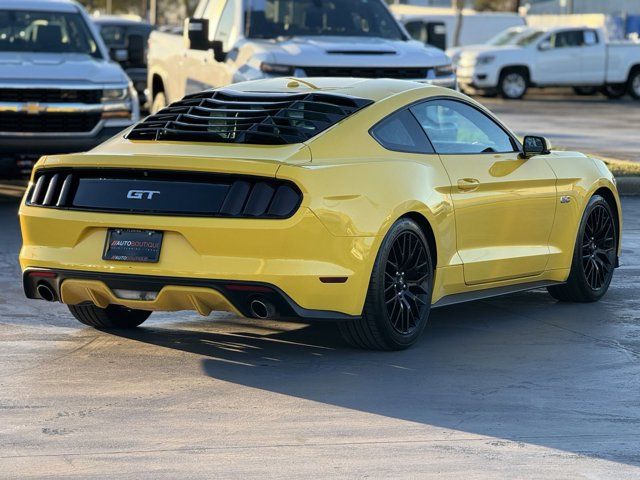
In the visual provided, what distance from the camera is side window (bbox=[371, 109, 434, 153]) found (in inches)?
333

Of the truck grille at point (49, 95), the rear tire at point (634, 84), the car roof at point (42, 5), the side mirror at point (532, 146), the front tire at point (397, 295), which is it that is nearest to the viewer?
the front tire at point (397, 295)

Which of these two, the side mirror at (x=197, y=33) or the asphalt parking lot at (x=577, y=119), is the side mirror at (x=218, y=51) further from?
the asphalt parking lot at (x=577, y=119)

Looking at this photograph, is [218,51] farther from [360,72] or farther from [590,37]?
[590,37]

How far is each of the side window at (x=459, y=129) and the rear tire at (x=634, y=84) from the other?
2950 cm

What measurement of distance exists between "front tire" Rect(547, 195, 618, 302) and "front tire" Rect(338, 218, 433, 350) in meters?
1.74

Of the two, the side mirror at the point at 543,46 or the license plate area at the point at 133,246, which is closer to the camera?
the license plate area at the point at 133,246

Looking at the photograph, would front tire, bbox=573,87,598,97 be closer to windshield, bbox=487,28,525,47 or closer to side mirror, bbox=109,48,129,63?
A: windshield, bbox=487,28,525,47

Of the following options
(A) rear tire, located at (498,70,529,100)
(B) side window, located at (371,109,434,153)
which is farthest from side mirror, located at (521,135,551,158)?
(A) rear tire, located at (498,70,529,100)

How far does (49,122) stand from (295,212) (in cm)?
812

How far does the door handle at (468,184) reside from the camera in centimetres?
873

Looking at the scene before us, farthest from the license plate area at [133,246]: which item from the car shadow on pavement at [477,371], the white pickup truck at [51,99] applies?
the white pickup truck at [51,99]

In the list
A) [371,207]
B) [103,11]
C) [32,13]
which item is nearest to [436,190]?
[371,207]

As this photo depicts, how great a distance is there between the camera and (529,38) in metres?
38.1

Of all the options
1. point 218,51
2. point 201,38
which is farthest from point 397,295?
point 201,38
